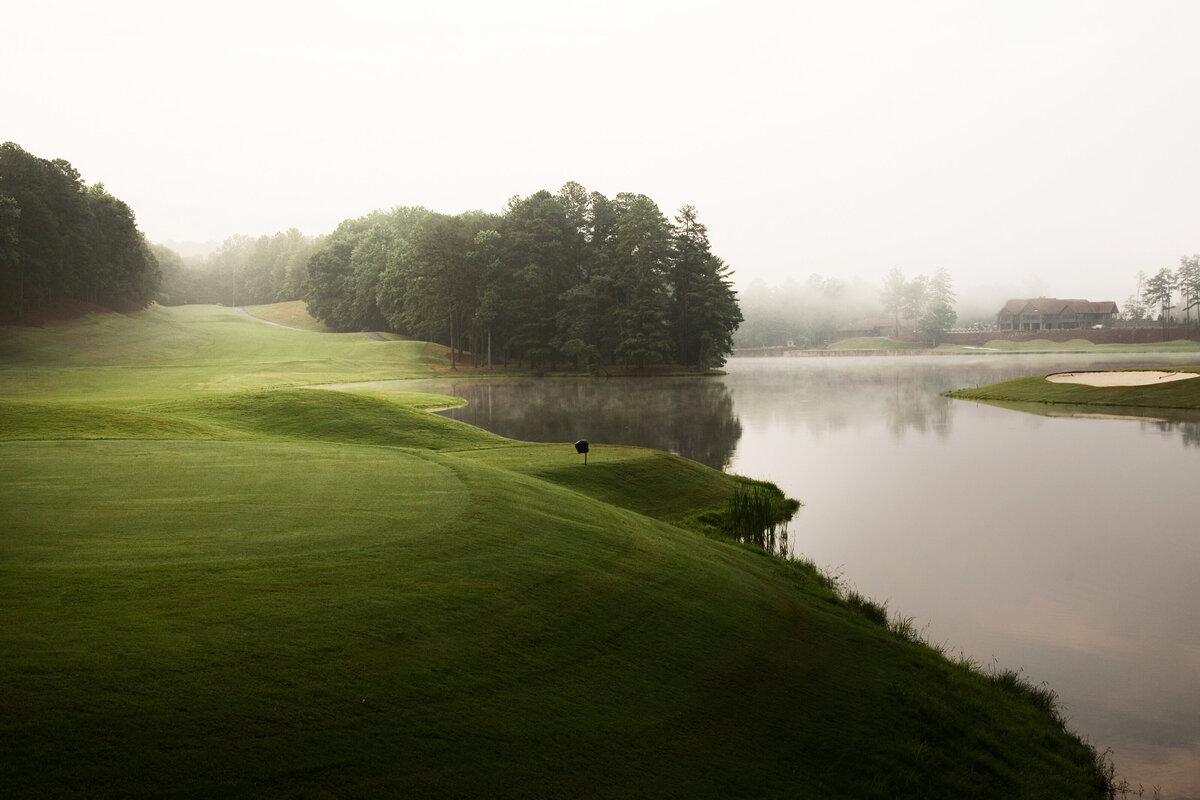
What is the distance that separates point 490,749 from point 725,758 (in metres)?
1.70

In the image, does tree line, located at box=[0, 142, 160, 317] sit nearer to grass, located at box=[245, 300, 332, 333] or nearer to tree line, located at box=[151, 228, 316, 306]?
grass, located at box=[245, 300, 332, 333]

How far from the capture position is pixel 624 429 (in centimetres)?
2972

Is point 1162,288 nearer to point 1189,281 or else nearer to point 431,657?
point 1189,281

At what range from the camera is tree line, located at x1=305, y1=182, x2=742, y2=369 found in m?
75.1

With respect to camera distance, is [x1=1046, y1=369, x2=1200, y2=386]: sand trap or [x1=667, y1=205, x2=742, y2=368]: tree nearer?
[x1=1046, y1=369, x2=1200, y2=386]: sand trap

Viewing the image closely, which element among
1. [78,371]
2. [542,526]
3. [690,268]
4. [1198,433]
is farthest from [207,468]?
[690,268]

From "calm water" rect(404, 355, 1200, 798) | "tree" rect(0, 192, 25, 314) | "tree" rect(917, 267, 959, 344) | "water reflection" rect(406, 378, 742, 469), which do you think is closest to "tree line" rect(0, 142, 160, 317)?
"tree" rect(0, 192, 25, 314)

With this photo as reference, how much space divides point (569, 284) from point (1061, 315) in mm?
112773

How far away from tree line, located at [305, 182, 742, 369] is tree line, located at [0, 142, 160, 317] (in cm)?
2601

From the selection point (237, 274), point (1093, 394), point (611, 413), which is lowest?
point (611, 413)

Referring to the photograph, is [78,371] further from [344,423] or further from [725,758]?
[725,758]

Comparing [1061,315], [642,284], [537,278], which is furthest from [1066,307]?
[537,278]

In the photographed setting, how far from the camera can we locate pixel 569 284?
262 ft

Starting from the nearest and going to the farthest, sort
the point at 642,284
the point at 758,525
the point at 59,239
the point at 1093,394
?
the point at 758,525 → the point at 1093,394 → the point at 59,239 → the point at 642,284
